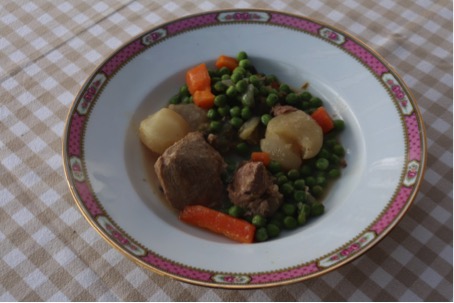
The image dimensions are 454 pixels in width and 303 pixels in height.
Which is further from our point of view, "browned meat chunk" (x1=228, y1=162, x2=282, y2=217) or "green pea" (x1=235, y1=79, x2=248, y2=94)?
"green pea" (x1=235, y1=79, x2=248, y2=94)

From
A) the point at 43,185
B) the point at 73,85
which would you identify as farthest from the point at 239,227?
the point at 73,85

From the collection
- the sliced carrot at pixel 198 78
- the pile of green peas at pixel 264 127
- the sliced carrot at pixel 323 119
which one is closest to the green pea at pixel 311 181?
the pile of green peas at pixel 264 127

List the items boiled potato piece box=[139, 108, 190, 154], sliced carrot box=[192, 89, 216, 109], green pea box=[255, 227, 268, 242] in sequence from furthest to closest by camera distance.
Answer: sliced carrot box=[192, 89, 216, 109] < boiled potato piece box=[139, 108, 190, 154] < green pea box=[255, 227, 268, 242]

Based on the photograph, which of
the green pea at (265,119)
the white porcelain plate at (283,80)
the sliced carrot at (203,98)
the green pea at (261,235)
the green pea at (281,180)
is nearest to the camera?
the white porcelain plate at (283,80)

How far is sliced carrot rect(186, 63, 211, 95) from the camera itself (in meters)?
2.94

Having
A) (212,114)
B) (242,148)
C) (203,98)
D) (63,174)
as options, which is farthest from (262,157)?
(63,174)

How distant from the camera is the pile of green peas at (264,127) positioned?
2504mm

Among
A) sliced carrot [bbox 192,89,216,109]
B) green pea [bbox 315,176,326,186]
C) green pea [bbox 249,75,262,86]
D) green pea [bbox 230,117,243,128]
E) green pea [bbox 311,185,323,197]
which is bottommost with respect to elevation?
green pea [bbox 311,185,323,197]

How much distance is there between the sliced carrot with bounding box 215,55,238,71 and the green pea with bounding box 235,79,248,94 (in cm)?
16

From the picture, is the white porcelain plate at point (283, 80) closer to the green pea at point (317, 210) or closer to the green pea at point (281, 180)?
the green pea at point (317, 210)

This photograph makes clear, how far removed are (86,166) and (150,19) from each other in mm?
1505

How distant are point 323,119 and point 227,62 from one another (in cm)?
66

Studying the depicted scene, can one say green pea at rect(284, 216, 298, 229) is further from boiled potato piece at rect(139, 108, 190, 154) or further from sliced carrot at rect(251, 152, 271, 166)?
boiled potato piece at rect(139, 108, 190, 154)

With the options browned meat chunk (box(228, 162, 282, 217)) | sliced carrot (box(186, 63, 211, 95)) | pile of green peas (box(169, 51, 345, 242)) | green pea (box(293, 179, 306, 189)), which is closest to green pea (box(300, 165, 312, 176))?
pile of green peas (box(169, 51, 345, 242))
